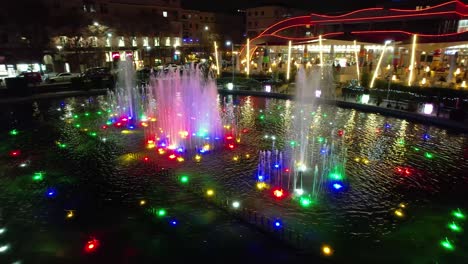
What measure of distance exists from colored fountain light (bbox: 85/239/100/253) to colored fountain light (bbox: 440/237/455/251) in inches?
308

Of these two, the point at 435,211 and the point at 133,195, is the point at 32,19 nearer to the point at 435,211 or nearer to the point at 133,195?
the point at 133,195

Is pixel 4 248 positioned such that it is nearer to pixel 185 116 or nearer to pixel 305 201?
pixel 305 201

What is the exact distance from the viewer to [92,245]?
7230mm

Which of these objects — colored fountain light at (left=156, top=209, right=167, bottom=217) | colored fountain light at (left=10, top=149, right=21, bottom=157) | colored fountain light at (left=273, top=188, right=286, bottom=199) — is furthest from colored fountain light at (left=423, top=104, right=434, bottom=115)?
colored fountain light at (left=10, top=149, right=21, bottom=157)

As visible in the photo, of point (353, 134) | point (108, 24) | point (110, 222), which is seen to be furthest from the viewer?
point (108, 24)

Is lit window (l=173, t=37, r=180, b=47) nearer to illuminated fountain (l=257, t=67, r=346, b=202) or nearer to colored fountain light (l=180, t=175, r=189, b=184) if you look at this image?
illuminated fountain (l=257, t=67, r=346, b=202)

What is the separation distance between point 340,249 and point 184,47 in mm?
66212

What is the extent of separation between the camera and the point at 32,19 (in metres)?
35.8

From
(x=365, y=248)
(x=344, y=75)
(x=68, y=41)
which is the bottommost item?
(x=365, y=248)

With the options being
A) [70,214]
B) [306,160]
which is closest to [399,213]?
[306,160]

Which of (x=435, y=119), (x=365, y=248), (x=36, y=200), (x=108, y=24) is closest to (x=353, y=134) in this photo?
(x=435, y=119)

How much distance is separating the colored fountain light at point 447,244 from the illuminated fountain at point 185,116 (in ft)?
28.0

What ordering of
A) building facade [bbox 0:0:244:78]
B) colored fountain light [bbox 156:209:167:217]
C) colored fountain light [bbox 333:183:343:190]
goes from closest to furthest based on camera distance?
colored fountain light [bbox 156:209:167:217], colored fountain light [bbox 333:183:343:190], building facade [bbox 0:0:244:78]

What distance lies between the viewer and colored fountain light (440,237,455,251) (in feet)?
23.7
